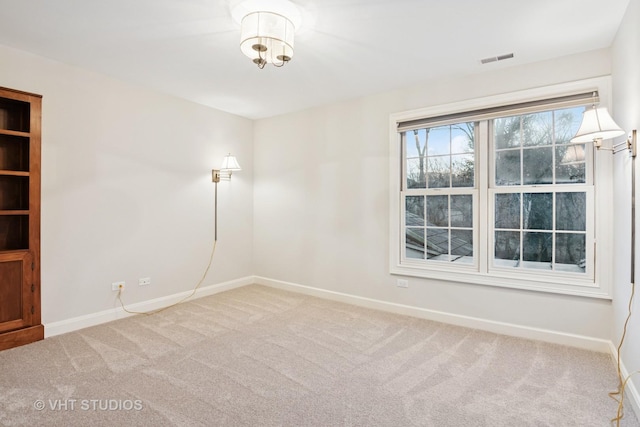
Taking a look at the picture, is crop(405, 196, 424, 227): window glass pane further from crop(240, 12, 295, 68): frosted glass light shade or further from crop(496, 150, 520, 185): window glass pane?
crop(240, 12, 295, 68): frosted glass light shade

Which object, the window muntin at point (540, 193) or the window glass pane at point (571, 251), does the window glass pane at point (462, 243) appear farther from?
the window glass pane at point (571, 251)

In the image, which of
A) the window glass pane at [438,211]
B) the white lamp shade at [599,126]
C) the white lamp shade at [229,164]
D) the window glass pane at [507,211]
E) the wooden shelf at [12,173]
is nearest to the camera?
the white lamp shade at [599,126]

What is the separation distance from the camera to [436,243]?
12.4 feet

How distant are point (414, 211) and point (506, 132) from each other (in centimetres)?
124

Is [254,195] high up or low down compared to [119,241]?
up

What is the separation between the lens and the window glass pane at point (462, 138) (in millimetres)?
3527

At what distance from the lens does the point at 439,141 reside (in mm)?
3756

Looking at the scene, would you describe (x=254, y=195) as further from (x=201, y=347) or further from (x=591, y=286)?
(x=591, y=286)

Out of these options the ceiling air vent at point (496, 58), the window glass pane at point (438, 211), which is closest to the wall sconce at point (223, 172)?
the window glass pane at point (438, 211)

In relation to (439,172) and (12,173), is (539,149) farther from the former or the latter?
(12,173)

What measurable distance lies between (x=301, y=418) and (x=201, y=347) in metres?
1.35

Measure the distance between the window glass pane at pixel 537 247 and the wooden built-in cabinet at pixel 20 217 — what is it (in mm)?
4642

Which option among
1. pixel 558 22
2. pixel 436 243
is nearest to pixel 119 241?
pixel 436 243

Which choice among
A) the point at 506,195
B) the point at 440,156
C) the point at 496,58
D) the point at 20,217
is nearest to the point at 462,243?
the point at 506,195
